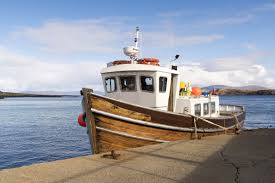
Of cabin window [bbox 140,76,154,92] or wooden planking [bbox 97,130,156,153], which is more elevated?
cabin window [bbox 140,76,154,92]

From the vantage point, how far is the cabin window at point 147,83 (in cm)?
1307

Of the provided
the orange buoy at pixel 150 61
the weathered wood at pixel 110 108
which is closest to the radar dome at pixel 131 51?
the orange buoy at pixel 150 61

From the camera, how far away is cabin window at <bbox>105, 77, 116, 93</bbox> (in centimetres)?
1377

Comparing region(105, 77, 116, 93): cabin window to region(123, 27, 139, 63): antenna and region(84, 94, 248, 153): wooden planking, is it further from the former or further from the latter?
region(84, 94, 248, 153): wooden planking

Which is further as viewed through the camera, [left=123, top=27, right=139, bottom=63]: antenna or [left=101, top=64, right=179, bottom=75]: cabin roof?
[left=123, top=27, right=139, bottom=63]: antenna

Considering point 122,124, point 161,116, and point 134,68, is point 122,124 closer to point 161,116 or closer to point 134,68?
point 161,116

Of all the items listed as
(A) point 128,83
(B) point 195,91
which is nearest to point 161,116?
→ (A) point 128,83

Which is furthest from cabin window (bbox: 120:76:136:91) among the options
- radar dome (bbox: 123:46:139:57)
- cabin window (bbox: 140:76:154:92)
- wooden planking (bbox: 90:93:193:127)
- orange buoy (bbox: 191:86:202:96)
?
orange buoy (bbox: 191:86:202:96)

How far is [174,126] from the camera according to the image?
12.4 m

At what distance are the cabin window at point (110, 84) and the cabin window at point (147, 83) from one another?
4.77ft

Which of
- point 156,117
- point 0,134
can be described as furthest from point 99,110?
point 0,134

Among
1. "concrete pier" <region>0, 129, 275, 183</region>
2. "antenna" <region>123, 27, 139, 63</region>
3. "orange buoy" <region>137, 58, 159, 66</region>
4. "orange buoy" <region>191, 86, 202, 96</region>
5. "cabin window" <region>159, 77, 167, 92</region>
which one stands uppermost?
"antenna" <region>123, 27, 139, 63</region>

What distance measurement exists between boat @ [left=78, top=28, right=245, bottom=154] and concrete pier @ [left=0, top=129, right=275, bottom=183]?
3.13 ft

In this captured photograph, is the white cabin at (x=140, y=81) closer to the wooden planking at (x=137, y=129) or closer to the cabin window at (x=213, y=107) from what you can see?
the wooden planking at (x=137, y=129)
